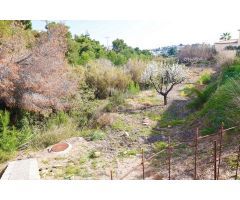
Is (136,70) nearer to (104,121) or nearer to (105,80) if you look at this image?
(105,80)

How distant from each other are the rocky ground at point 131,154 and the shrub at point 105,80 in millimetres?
1901

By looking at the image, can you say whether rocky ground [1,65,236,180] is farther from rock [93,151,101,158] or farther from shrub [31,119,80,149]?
shrub [31,119,80,149]

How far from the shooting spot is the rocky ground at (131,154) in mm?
5084

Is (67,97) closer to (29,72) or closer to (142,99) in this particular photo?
(29,72)

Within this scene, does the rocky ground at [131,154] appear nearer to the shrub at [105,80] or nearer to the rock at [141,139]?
the rock at [141,139]

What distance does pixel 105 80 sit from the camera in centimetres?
1114

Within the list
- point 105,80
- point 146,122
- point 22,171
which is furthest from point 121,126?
point 105,80

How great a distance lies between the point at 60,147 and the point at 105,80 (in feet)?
16.5

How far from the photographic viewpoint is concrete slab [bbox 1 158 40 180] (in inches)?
194

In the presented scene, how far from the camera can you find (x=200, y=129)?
22.4 feet

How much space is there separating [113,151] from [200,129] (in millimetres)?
2039

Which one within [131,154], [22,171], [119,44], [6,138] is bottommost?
[131,154]

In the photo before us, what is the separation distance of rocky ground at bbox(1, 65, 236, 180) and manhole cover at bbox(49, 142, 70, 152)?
0.40 feet
